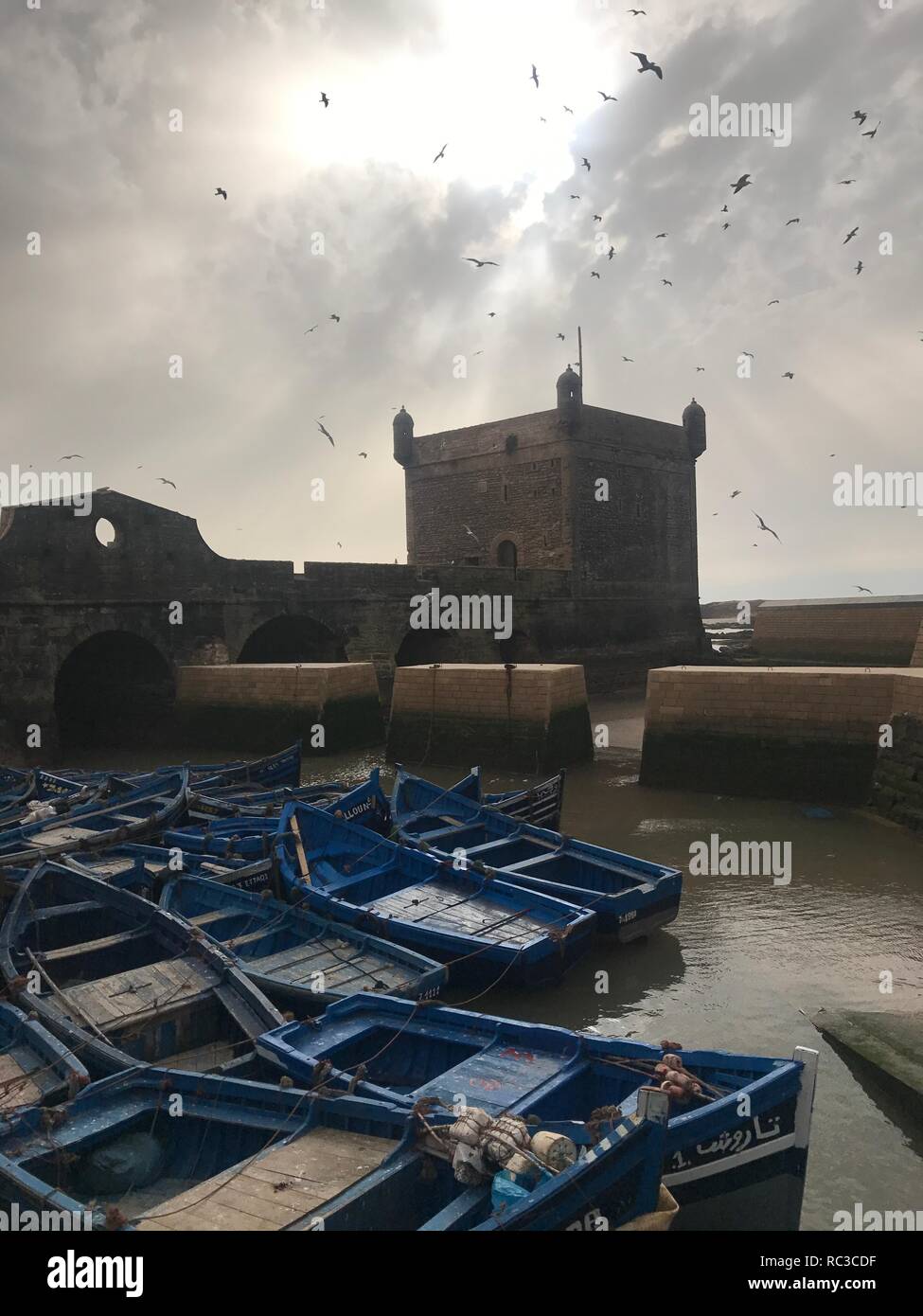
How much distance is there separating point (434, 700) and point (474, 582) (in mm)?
9359

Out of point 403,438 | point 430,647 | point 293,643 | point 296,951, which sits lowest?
point 296,951

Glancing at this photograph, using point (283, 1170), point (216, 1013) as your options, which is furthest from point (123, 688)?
point (283, 1170)

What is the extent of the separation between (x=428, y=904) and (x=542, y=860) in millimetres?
1623

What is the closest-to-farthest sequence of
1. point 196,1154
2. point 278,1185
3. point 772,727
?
point 278,1185 → point 196,1154 → point 772,727

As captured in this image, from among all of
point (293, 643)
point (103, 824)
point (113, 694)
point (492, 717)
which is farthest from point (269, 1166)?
point (293, 643)

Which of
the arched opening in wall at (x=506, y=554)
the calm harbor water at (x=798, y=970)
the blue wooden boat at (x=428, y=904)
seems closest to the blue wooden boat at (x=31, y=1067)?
the blue wooden boat at (x=428, y=904)

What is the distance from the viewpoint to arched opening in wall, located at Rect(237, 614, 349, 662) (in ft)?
85.4

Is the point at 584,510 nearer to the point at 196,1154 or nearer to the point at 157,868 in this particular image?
the point at 157,868

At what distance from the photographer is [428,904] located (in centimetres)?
889

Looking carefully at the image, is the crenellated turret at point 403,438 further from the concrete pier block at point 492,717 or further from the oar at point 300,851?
the oar at point 300,851

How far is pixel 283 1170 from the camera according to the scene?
454 centimetres

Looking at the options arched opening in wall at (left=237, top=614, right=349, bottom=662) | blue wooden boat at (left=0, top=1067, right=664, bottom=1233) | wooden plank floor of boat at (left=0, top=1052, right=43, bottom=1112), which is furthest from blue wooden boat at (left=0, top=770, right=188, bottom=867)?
arched opening in wall at (left=237, top=614, right=349, bottom=662)
